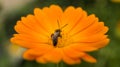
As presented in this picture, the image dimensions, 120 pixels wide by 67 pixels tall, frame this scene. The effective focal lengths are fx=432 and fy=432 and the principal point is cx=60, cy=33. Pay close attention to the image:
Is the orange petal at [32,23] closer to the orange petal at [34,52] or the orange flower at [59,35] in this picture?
the orange flower at [59,35]

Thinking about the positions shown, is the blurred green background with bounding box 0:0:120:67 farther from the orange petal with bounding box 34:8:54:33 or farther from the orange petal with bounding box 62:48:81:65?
the orange petal with bounding box 62:48:81:65

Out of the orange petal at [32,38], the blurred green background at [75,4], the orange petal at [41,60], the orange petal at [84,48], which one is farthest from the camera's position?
the blurred green background at [75,4]

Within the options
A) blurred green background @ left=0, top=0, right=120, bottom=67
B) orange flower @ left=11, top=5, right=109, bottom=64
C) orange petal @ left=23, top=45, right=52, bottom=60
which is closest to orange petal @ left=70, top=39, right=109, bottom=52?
orange flower @ left=11, top=5, right=109, bottom=64

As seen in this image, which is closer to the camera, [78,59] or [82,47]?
[78,59]

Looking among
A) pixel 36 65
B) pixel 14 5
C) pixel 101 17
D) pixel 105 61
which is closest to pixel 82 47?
pixel 105 61

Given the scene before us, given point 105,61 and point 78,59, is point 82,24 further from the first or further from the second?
point 105,61

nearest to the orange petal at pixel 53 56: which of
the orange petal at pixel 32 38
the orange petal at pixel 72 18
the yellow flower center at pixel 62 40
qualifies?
the orange petal at pixel 32 38
